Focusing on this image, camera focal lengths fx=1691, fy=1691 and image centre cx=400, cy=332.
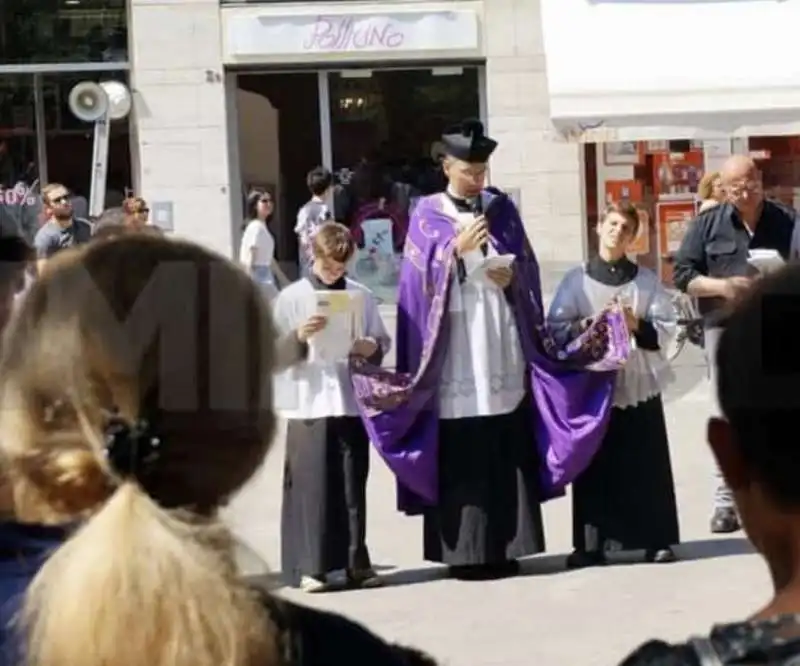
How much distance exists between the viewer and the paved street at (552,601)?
567 centimetres

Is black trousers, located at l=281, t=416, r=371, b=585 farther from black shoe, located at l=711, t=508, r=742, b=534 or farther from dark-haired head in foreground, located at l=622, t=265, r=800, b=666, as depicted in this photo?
dark-haired head in foreground, located at l=622, t=265, r=800, b=666

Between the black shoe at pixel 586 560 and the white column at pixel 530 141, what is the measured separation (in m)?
9.17

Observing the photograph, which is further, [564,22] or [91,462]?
[564,22]

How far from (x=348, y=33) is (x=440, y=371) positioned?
1006cm

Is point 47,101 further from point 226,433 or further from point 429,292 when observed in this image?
point 226,433

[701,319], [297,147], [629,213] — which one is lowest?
[701,319]

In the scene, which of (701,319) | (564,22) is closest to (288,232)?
(564,22)

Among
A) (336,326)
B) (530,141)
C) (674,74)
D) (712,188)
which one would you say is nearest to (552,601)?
(336,326)

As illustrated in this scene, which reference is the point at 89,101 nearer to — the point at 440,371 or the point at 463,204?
the point at 463,204

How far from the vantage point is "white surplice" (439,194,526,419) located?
6418 mm

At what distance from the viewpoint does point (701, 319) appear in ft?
23.3

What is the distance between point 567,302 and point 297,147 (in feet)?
32.2

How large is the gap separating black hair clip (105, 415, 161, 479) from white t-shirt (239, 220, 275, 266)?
486 inches

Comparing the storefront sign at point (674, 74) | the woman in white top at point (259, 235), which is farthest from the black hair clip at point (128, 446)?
the woman in white top at point (259, 235)
